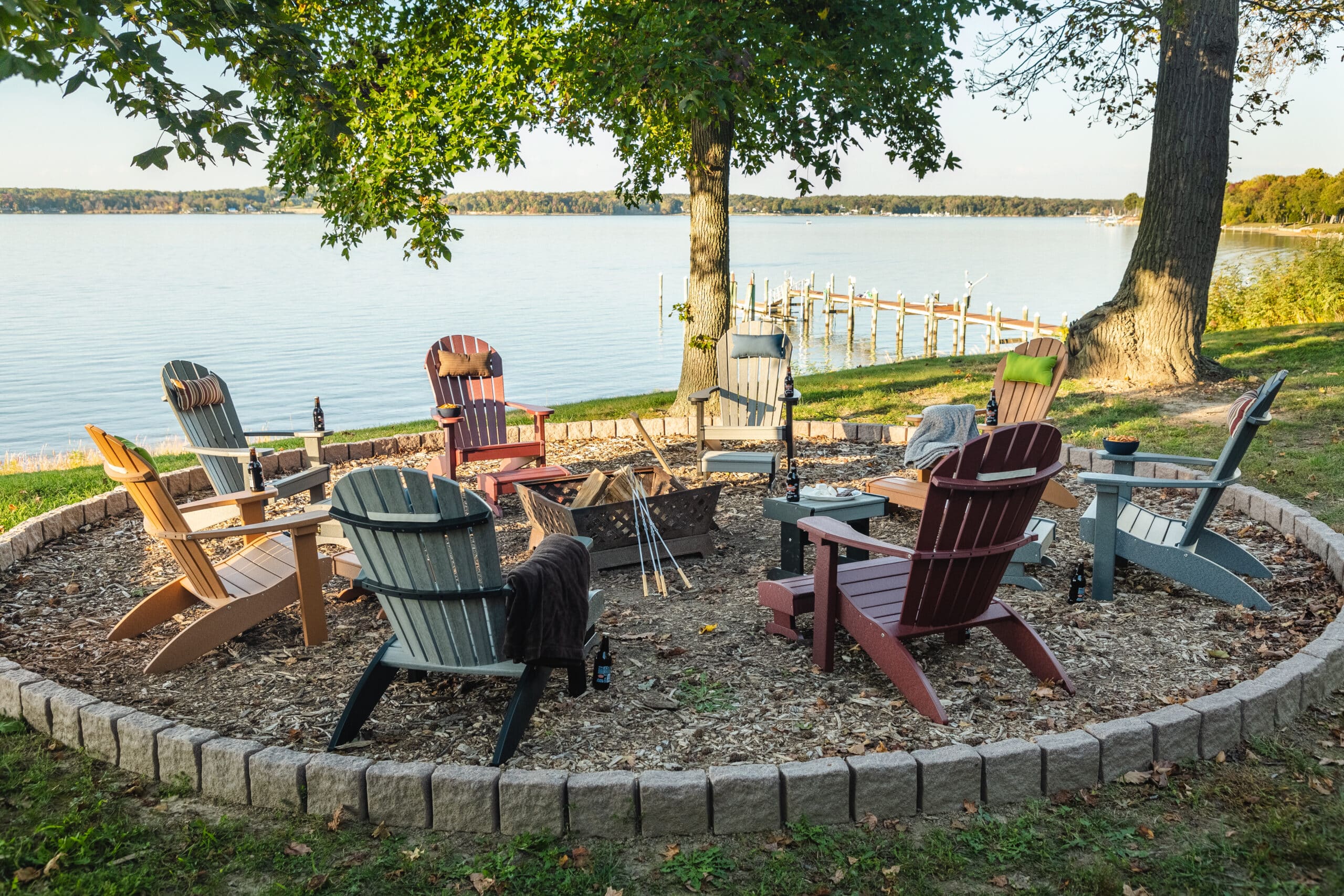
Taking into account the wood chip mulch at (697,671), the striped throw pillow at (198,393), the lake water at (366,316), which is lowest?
the lake water at (366,316)

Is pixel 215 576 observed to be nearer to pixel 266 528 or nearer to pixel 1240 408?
pixel 266 528

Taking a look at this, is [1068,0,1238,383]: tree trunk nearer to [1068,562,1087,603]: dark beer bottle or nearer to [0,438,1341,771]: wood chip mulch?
[0,438,1341,771]: wood chip mulch

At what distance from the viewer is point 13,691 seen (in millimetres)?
3467

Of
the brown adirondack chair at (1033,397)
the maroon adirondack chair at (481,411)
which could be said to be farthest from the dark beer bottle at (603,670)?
the maroon adirondack chair at (481,411)

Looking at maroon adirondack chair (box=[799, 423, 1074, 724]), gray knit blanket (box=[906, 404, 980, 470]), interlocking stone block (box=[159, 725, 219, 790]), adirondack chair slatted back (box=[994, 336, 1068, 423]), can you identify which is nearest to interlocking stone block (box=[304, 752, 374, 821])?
interlocking stone block (box=[159, 725, 219, 790])

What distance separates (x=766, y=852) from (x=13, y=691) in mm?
2705

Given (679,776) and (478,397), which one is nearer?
(679,776)

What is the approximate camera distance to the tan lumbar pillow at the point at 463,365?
7105mm

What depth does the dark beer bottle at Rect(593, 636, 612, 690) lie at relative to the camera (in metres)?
3.60

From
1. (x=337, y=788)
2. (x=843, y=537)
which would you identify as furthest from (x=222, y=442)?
(x=843, y=537)

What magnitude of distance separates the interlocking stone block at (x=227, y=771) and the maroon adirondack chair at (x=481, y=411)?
12.4 ft

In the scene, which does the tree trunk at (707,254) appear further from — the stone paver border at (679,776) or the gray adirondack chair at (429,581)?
the stone paver border at (679,776)

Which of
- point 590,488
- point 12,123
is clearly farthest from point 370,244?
point 590,488

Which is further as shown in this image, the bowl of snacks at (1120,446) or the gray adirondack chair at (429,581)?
the bowl of snacks at (1120,446)
